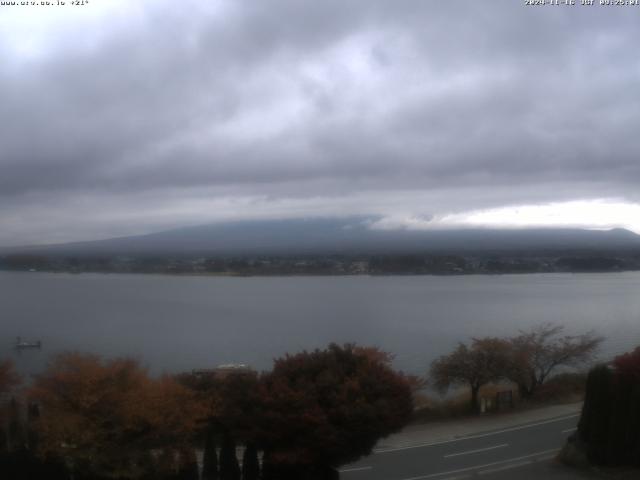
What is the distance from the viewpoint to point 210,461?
1217 cm

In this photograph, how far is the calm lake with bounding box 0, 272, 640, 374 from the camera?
32.8 m

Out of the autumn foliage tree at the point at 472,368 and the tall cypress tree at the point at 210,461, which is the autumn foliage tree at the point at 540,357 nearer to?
the autumn foliage tree at the point at 472,368

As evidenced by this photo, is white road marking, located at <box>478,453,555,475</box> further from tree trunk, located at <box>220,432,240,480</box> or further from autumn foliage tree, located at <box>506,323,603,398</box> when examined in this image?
autumn foliage tree, located at <box>506,323,603,398</box>

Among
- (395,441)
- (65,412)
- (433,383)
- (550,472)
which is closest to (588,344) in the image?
(433,383)

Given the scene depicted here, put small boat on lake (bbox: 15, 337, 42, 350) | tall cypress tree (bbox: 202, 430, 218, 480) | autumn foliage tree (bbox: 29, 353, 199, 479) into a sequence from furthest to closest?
small boat on lake (bbox: 15, 337, 42, 350) → tall cypress tree (bbox: 202, 430, 218, 480) → autumn foliage tree (bbox: 29, 353, 199, 479)

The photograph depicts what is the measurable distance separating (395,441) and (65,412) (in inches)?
325

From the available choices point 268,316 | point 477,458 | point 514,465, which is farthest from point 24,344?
point 514,465

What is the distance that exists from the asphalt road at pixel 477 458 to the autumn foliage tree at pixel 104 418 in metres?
4.13

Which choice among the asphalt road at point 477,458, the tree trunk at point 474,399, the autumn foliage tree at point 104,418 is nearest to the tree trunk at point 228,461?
the autumn foliage tree at point 104,418

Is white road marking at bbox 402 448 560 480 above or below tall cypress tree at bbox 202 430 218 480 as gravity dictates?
below

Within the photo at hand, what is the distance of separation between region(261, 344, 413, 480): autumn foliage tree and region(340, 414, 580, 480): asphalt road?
1952mm

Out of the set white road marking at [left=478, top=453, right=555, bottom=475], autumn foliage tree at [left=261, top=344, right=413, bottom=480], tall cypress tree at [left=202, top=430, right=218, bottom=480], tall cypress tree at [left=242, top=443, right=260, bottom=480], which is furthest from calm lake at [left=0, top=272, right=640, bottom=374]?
autumn foliage tree at [left=261, top=344, right=413, bottom=480]

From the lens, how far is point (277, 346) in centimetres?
3419

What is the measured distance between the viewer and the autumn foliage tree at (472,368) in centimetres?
2306
